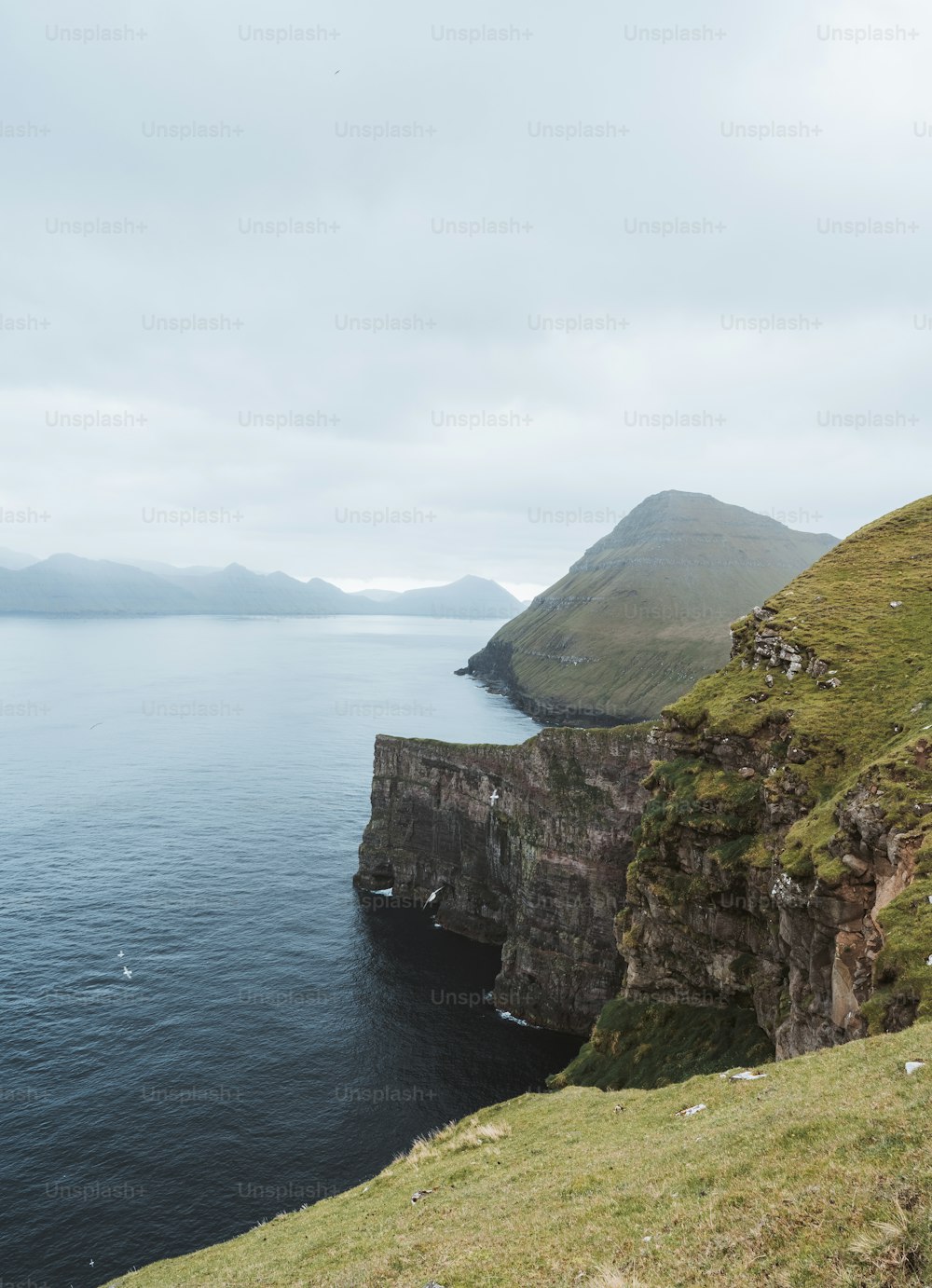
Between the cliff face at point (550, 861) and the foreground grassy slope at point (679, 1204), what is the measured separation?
42.4m

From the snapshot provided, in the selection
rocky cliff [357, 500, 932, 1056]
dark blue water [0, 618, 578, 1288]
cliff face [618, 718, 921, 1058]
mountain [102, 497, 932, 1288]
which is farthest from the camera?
dark blue water [0, 618, 578, 1288]

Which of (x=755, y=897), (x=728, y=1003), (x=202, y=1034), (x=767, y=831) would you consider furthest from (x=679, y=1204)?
(x=202, y=1034)

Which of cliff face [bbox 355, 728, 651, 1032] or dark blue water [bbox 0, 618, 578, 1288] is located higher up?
cliff face [bbox 355, 728, 651, 1032]

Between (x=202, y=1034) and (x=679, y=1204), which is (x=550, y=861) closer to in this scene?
(x=202, y=1034)

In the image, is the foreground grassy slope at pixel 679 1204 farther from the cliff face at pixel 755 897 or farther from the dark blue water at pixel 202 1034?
the dark blue water at pixel 202 1034

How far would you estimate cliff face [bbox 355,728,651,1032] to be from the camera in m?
72.9

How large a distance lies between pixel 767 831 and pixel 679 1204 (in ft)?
96.5

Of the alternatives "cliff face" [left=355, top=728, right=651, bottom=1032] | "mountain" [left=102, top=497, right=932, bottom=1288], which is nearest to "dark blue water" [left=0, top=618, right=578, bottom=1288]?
"cliff face" [left=355, top=728, right=651, bottom=1032]

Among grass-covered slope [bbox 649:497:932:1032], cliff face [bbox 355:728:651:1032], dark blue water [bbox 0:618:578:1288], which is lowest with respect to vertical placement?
dark blue water [bbox 0:618:578:1288]

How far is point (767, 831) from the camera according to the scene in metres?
43.0

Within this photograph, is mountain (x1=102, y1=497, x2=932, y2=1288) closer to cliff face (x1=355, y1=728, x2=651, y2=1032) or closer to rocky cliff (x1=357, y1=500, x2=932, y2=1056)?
rocky cliff (x1=357, y1=500, x2=932, y2=1056)

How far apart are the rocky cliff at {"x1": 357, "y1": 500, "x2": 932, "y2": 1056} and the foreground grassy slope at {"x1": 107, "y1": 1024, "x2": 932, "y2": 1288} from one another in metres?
8.04

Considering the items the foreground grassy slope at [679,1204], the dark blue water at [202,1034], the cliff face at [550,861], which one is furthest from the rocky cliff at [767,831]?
the dark blue water at [202,1034]

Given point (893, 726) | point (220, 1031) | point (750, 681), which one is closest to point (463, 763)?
point (220, 1031)
